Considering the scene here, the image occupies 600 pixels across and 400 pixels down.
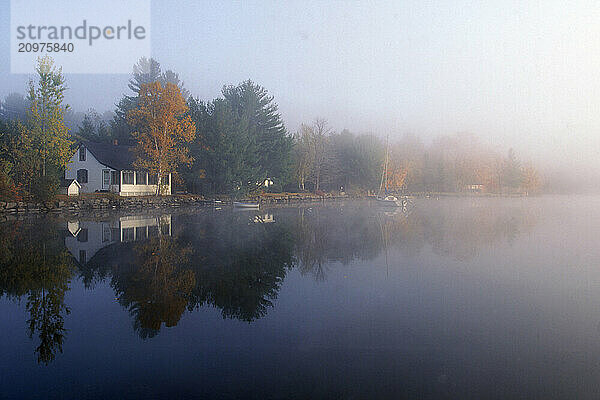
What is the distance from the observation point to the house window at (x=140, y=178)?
52.8 meters

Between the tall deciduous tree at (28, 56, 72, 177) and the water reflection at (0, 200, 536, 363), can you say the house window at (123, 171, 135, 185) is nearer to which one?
the tall deciduous tree at (28, 56, 72, 177)

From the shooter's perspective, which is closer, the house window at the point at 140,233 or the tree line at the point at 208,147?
the house window at the point at 140,233

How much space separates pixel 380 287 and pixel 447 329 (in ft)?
11.7

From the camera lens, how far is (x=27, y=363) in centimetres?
641

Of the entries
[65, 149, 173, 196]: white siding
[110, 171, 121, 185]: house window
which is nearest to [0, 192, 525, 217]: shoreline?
[65, 149, 173, 196]: white siding

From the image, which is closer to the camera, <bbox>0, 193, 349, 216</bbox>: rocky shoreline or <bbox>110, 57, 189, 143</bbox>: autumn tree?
<bbox>0, 193, 349, 216</bbox>: rocky shoreline

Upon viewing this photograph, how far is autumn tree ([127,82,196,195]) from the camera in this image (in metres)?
48.1

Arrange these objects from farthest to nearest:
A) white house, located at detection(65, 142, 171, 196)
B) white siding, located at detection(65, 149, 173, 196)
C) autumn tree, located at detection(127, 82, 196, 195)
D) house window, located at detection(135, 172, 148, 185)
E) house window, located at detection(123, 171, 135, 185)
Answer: house window, located at detection(135, 172, 148, 185), house window, located at detection(123, 171, 135, 185), white siding, located at detection(65, 149, 173, 196), white house, located at detection(65, 142, 171, 196), autumn tree, located at detection(127, 82, 196, 195)

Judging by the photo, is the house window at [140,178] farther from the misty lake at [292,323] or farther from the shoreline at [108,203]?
the misty lake at [292,323]

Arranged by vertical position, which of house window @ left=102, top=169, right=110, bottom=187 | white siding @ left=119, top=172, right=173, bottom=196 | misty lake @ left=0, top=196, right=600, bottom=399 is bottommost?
misty lake @ left=0, top=196, right=600, bottom=399

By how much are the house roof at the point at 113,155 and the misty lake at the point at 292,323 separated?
34.6 meters

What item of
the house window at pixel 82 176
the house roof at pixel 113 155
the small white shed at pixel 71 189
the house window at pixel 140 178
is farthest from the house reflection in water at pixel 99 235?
the house window at pixel 140 178

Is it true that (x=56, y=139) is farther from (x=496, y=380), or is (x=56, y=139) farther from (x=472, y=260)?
(x=496, y=380)

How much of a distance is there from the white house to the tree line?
7.53 feet
